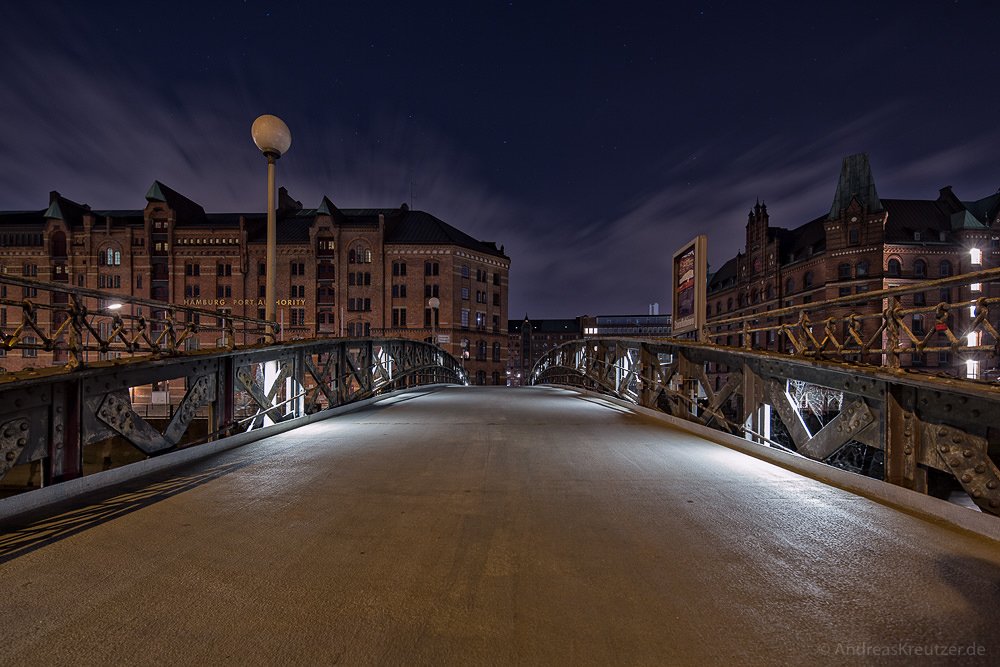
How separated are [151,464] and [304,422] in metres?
3.32

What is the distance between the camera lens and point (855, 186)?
139 ft

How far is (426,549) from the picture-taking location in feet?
9.59

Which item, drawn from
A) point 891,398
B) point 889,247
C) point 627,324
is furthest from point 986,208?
point 627,324

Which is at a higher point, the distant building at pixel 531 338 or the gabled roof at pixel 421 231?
the gabled roof at pixel 421 231

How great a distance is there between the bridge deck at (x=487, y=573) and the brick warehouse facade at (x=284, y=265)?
4160cm

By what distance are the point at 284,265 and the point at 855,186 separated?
198 feet

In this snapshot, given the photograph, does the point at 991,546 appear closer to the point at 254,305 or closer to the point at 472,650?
the point at 472,650

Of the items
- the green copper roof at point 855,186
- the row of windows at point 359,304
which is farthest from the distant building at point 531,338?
the green copper roof at point 855,186

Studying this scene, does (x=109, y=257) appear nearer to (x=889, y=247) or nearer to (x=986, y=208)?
(x=889, y=247)

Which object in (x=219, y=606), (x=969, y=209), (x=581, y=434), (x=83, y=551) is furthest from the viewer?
(x=969, y=209)

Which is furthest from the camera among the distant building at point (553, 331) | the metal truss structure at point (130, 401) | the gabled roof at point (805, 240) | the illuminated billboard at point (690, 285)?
the distant building at point (553, 331)

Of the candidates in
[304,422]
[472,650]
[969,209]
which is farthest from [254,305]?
[969,209]

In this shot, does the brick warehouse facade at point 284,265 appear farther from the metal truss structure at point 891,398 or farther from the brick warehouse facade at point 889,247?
the metal truss structure at point 891,398

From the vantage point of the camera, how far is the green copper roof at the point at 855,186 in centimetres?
4144
